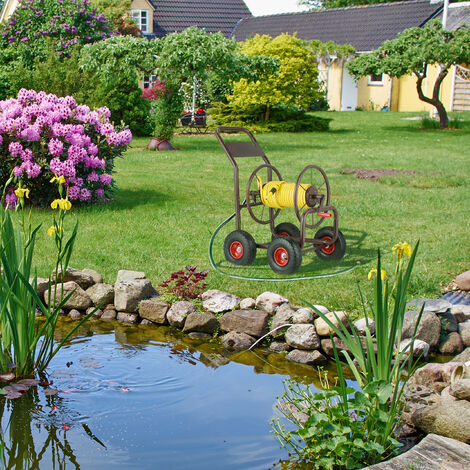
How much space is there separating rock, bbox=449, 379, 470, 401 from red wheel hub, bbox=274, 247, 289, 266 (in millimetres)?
2597

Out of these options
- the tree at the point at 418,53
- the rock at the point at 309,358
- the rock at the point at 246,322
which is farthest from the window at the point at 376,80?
the rock at the point at 309,358

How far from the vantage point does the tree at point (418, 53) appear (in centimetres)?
1891

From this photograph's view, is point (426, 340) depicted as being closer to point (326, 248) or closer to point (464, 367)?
point (464, 367)

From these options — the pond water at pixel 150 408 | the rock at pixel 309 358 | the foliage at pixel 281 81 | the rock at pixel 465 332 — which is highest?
the foliage at pixel 281 81

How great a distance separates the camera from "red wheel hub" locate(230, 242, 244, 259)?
6539 millimetres

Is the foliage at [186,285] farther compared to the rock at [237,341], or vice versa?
the foliage at [186,285]

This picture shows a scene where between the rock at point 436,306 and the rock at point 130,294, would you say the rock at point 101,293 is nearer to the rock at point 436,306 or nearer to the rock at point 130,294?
the rock at point 130,294

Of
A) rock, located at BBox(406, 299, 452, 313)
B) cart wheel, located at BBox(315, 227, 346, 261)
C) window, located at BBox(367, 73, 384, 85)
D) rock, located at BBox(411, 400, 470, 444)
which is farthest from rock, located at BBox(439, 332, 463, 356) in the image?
window, located at BBox(367, 73, 384, 85)

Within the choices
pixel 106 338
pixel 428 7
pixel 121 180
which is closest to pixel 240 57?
pixel 121 180

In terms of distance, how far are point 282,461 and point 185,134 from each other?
54.8 ft

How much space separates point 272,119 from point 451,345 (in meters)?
17.9

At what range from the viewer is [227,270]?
6375mm

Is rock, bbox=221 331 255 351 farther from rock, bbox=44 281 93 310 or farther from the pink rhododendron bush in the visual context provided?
the pink rhododendron bush

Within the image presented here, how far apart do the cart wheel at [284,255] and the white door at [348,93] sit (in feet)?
85.2
